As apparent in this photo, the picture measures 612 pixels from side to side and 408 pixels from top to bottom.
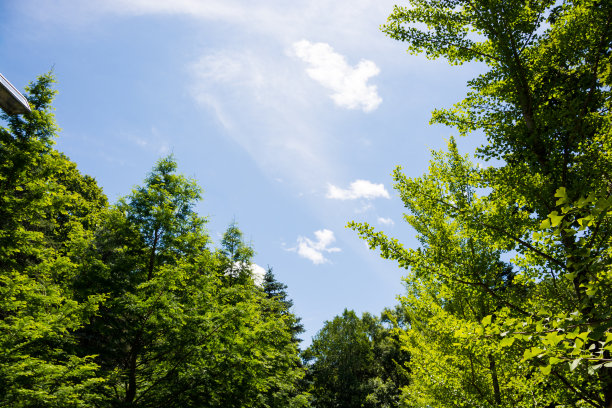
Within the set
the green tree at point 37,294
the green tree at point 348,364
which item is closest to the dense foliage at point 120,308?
the green tree at point 37,294

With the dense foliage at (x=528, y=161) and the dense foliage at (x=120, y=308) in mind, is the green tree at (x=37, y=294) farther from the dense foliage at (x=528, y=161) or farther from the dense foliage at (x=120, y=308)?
the dense foliage at (x=528, y=161)

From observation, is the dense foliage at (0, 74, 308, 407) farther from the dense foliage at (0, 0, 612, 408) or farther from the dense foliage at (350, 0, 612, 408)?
the dense foliage at (350, 0, 612, 408)

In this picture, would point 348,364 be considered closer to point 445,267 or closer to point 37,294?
point 37,294

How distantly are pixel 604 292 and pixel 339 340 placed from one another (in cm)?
3296

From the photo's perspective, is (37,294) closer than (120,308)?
Yes

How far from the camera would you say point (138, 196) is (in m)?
10.1

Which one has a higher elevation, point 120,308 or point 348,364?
point 348,364

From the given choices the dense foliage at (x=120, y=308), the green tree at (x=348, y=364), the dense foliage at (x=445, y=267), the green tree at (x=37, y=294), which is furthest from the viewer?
the green tree at (x=348, y=364)

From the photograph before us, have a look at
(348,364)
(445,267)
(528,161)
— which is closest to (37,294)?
(445,267)

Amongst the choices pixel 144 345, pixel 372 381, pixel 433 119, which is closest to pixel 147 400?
pixel 144 345

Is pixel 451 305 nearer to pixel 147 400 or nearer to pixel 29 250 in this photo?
pixel 147 400

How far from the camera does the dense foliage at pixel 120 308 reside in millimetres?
7055

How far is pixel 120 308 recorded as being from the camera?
8.16 meters

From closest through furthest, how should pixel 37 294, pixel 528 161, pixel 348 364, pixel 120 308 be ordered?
pixel 528 161
pixel 37 294
pixel 120 308
pixel 348 364
